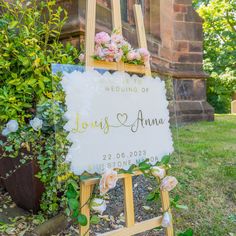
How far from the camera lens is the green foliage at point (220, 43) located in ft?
44.9

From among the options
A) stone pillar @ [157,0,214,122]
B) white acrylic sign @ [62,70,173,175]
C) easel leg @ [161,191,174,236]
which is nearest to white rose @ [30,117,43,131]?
white acrylic sign @ [62,70,173,175]

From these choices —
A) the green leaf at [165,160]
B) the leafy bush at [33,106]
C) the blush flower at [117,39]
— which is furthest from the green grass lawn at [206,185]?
the leafy bush at [33,106]

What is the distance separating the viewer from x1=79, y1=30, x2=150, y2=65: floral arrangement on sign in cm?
154

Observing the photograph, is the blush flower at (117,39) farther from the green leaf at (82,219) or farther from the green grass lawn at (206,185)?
the green leaf at (82,219)

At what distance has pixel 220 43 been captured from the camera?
48.7 ft

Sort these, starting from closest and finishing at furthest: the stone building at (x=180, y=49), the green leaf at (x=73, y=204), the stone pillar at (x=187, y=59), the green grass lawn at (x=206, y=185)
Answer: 1. the green leaf at (x=73, y=204)
2. the green grass lawn at (x=206, y=185)
3. the stone building at (x=180, y=49)
4. the stone pillar at (x=187, y=59)

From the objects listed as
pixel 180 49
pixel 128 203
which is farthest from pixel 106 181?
pixel 180 49

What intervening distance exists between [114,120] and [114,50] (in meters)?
0.36

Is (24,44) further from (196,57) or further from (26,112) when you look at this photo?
(196,57)

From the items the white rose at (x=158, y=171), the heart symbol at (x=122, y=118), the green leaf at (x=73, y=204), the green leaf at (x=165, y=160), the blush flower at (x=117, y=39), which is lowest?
the green leaf at (x=73, y=204)

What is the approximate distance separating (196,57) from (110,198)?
454 centimetres

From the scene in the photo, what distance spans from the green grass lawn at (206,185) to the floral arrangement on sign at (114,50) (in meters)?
0.56

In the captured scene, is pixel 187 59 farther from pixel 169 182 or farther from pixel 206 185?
pixel 169 182

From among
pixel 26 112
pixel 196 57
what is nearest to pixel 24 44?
pixel 26 112
